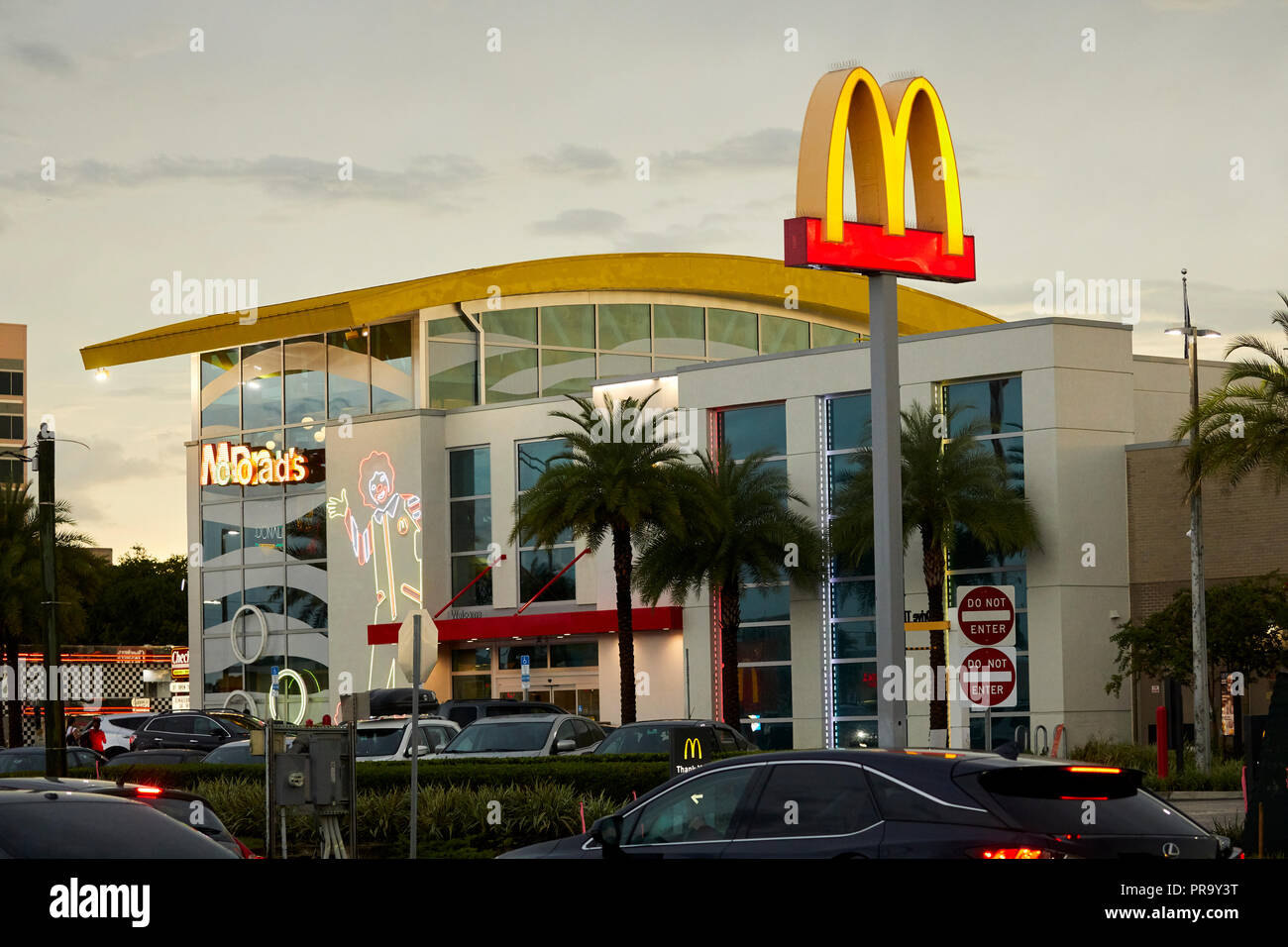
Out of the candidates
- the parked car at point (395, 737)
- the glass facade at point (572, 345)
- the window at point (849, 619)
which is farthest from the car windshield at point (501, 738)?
the glass facade at point (572, 345)

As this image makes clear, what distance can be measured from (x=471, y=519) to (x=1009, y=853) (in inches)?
1814

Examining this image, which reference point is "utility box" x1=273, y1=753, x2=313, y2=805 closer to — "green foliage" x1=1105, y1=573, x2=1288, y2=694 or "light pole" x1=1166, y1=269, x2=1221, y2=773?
"light pole" x1=1166, y1=269, x2=1221, y2=773

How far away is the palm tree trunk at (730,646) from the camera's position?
1681 inches

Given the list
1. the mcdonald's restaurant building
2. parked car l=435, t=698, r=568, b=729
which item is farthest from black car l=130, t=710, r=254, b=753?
the mcdonald's restaurant building

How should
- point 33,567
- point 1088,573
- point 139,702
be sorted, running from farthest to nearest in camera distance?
point 139,702 < point 33,567 < point 1088,573

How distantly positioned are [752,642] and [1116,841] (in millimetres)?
36814

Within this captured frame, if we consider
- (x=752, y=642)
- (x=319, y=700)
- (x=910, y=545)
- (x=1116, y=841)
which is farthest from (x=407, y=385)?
(x=1116, y=841)

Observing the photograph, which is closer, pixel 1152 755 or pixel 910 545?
pixel 1152 755

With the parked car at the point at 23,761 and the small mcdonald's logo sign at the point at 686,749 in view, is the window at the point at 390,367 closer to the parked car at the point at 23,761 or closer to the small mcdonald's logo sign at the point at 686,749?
the parked car at the point at 23,761

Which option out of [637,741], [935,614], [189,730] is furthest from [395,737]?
[935,614]

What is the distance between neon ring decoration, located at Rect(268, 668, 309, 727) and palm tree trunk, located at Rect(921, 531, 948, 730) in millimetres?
23460

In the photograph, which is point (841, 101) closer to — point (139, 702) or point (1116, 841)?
point (1116, 841)

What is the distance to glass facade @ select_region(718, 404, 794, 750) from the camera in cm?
4469

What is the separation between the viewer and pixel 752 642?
4553 centimetres
